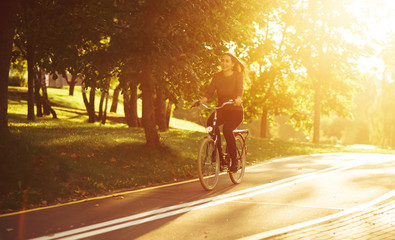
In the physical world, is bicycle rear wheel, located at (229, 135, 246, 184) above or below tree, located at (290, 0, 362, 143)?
below

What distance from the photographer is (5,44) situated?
399 inches

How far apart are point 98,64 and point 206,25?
241cm

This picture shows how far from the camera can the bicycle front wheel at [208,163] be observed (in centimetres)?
838

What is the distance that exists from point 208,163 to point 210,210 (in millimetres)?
1789

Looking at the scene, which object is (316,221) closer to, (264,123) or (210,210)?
(210,210)

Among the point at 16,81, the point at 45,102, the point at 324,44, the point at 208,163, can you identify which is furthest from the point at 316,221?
the point at 16,81

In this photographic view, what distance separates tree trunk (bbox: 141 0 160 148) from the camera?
10.9 meters

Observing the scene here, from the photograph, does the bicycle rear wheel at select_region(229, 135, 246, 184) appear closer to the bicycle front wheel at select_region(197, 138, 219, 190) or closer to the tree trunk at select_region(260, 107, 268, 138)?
the bicycle front wheel at select_region(197, 138, 219, 190)

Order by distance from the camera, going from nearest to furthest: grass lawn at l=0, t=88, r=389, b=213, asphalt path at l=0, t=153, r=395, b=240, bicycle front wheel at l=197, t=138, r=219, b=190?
asphalt path at l=0, t=153, r=395, b=240
grass lawn at l=0, t=88, r=389, b=213
bicycle front wheel at l=197, t=138, r=219, b=190

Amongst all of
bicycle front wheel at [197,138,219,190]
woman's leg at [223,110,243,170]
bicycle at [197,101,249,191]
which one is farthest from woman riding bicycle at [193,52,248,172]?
bicycle front wheel at [197,138,219,190]

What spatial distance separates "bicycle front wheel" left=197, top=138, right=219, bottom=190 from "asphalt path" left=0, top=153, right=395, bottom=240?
0.18 m

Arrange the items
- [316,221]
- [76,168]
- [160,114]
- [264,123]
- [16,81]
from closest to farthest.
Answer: [316,221] < [76,168] < [160,114] < [264,123] < [16,81]

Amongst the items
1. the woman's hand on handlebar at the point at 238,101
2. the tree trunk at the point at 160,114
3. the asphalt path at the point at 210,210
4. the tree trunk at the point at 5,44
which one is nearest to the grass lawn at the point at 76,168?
the asphalt path at the point at 210,210

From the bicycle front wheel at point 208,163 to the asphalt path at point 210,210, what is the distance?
18cm
